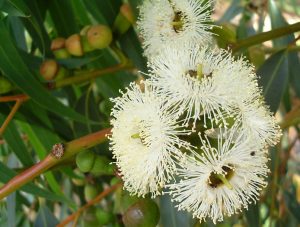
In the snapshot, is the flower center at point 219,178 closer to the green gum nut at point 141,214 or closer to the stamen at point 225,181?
the stamen at point 225,181

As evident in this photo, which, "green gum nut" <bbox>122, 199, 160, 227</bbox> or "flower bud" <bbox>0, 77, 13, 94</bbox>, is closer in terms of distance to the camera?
"green gum nut" <bbox>122, 199, 160, 227</bbox>

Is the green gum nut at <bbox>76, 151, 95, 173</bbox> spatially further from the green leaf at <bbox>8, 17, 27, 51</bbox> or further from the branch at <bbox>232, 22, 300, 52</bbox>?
the green leaf at <bbox>8, 17, 27, 51</bbox>

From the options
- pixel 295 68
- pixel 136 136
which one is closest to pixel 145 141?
pixel 136 136

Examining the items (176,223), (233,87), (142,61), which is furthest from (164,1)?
(176,223)

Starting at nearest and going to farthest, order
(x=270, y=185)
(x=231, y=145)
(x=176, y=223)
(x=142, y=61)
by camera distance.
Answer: (x=231, y=145), (x=176, y=223), (x=142, y=61), (x=270, y=185)

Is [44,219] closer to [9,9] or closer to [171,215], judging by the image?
[171,215]

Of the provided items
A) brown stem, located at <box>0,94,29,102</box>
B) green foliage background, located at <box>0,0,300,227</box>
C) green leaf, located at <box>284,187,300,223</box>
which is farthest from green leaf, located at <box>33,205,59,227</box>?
green leaf, located at <box>284,187,300,223</box>

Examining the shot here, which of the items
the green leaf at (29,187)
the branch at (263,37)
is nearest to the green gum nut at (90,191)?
the green leaf at (29,187)

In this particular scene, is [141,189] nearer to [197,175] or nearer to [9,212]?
[197,175]
